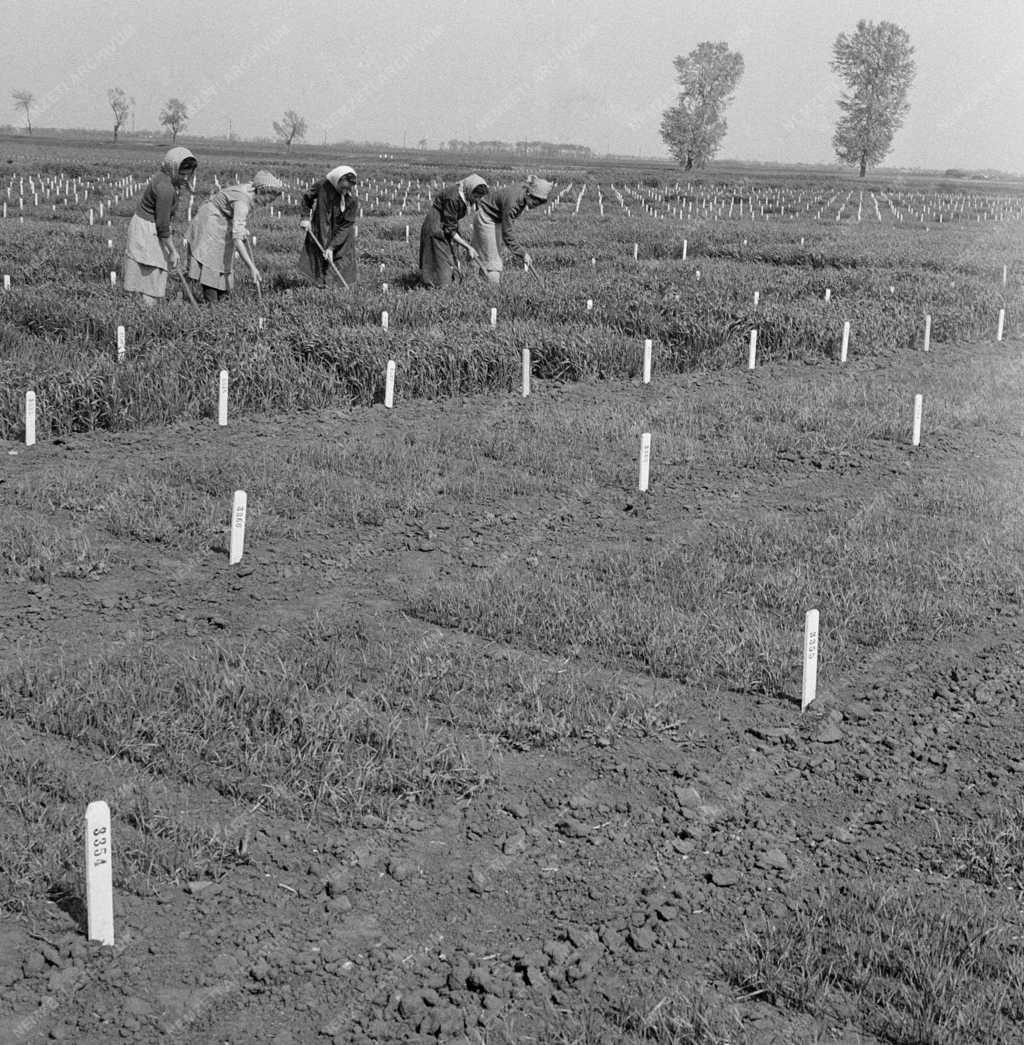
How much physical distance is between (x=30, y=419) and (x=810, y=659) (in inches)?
234

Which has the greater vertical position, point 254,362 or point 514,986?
point 254,362

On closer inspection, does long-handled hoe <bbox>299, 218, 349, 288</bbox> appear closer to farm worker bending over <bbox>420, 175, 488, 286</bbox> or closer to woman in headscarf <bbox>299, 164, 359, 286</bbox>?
woman in headscarf <bbox>299, 164, 359, 286</bbox>

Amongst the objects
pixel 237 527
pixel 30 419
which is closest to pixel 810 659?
pixel 237 527

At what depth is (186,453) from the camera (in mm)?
9375

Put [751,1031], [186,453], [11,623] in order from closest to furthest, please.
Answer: [751,1031], [11,623], [186,453]

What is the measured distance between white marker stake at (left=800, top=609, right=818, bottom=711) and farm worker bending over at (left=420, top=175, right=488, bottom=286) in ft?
37.4

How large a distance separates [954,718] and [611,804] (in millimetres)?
1715

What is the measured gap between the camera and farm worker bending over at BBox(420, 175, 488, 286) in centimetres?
1623

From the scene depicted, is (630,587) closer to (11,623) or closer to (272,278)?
(11,623)

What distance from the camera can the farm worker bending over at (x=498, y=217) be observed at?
16234mm

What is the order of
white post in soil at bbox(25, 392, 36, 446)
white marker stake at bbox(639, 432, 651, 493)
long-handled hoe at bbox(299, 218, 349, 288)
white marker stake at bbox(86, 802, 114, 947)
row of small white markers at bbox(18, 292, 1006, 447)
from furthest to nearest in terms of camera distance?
long-handled hoe at bbox(299, 218, 349, 288) → row of small white markers at bbox(18, 292, 1006, 447) → white post in soil at bbox(25, 392, 36, 446) → white marker stake at bbox(639, 432, 651, 493) → white marker stake at bbox(86, 802, 114, 947)

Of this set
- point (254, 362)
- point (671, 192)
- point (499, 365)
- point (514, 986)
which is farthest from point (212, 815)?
point (671, 192)

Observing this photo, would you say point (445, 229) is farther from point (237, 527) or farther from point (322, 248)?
point (237, 527)

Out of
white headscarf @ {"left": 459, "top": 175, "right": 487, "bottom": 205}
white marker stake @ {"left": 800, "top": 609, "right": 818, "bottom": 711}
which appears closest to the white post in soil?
white marker stake @ {"left": 800, "top": 609, "right": 818, "bottom": 711}
